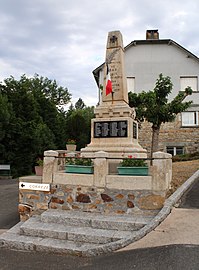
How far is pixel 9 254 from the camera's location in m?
4.90

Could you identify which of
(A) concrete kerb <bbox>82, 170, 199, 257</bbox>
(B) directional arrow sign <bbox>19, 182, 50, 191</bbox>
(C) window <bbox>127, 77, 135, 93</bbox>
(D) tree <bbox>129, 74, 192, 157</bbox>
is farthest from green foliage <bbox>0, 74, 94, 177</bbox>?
(A) concrete kerb <bbox>82, 170, 199, 257</bbox>

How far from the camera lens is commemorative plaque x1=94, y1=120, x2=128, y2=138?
8.19 m

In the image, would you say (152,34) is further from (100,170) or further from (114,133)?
(100,170)

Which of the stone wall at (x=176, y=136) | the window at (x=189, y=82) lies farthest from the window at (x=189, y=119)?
the window at (x=189, y=82)

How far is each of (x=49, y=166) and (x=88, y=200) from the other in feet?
4.28

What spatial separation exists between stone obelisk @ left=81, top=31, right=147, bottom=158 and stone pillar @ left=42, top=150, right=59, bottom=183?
1.43 metres

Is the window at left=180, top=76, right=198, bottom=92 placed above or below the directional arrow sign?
above

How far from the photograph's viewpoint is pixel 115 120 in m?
8.30

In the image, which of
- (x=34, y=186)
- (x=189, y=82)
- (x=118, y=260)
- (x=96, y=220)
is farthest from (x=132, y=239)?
(x=189, y=82)

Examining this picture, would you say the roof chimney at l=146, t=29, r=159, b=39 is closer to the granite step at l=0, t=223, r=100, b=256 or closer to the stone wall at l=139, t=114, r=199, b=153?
the stone wall at l=139, t=114, r=199, b=153

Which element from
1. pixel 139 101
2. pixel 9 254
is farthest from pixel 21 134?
pixel 9 254

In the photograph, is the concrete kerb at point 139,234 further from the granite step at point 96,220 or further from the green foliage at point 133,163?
the green foliage at point 133,163

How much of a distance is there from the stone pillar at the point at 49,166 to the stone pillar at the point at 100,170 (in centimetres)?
112

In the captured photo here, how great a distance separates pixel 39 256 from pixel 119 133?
4439 millimetres
